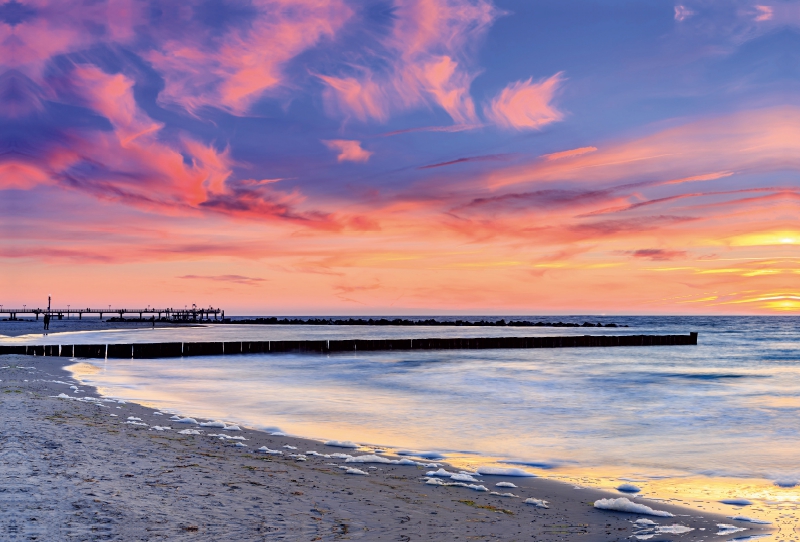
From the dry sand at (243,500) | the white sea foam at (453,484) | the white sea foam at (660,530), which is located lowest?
A: the white sea foam at (453,484)

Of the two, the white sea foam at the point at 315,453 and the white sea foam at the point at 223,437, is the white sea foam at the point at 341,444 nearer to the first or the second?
the white sea foam at the point at 315,453

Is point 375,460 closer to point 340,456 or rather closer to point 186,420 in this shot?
point 340,456

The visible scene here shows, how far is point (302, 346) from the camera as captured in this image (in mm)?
51812

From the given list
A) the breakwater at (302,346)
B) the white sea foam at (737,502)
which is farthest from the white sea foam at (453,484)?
the breakwater at (302,346)

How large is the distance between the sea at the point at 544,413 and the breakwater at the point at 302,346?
319cm

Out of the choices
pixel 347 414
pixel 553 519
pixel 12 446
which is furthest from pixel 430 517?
pixel 347 414

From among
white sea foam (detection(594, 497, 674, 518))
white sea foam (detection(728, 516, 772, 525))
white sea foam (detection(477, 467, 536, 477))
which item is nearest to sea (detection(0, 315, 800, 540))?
white sea foam (detection(728, 516, 772, 525))

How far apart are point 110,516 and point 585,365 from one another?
Result: 3892cm

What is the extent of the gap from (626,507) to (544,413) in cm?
1191

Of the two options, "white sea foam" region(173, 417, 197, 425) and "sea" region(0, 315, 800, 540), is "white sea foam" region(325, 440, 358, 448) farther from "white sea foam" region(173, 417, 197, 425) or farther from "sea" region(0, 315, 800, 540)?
"white sea foam" region(173, 417, 197, 425)

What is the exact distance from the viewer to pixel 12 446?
8.78m

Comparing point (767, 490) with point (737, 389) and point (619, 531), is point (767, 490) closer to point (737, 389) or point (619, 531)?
point (619, 531)

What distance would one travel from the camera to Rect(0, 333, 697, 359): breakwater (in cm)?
3809

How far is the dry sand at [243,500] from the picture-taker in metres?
5.93
